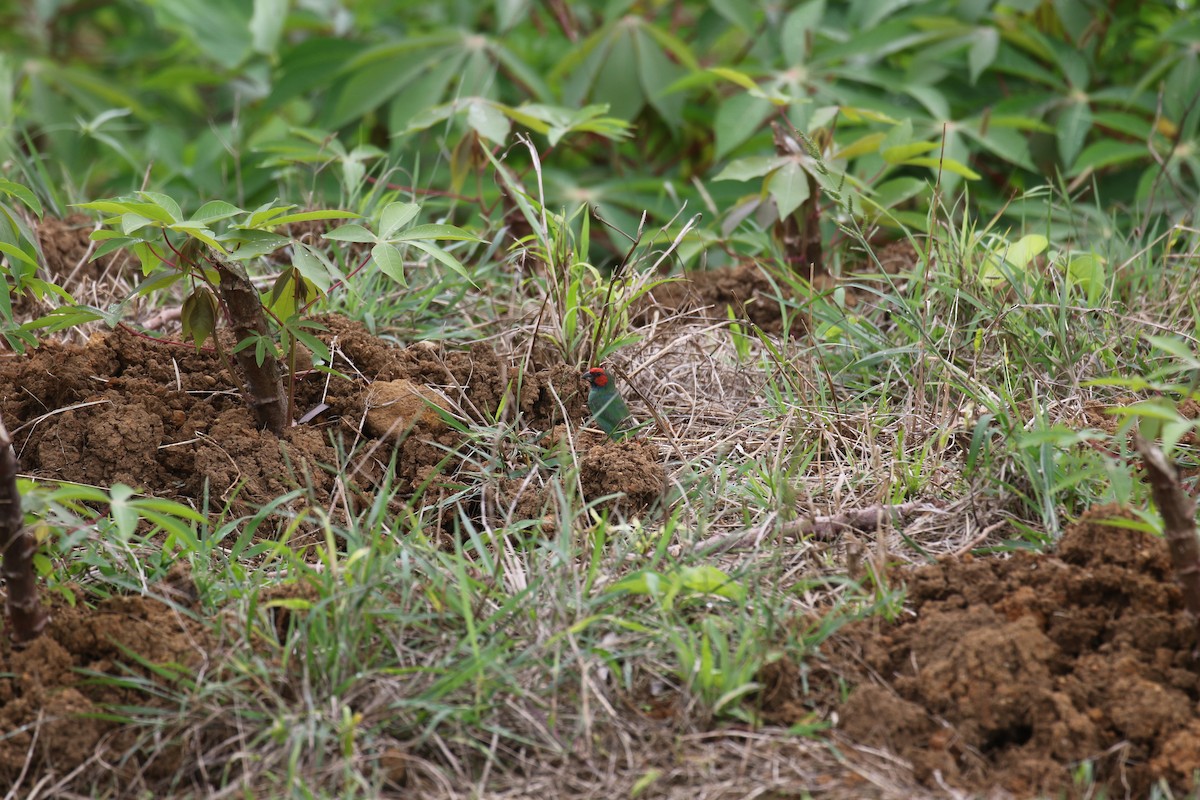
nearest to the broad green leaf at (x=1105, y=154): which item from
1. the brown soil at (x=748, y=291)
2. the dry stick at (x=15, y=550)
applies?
the brown soil at (x=748, y=291)

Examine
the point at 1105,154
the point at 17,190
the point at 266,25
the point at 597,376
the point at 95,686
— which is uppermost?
the point at 17,190

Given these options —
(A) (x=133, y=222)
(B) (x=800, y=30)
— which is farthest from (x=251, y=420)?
(B) (x=800, y=30)

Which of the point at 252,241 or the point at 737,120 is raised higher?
the point at 252,241

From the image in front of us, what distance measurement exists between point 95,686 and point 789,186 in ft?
6.12

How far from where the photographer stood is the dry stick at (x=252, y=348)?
209 cm

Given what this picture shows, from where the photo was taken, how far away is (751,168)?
2.82 meters

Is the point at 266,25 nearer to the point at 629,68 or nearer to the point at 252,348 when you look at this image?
the point at 629,68

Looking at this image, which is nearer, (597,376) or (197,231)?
(197,231)

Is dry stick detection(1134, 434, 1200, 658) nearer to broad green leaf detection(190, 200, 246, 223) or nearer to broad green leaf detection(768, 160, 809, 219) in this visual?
broad green leaf detection(768, 160, 809, 219)

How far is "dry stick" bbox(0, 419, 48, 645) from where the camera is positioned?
1641 millimetres

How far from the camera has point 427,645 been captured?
1755mm

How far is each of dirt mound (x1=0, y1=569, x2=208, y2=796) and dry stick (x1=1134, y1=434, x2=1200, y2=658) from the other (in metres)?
1.40

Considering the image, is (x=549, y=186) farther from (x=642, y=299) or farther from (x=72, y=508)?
(x=72, y=508)

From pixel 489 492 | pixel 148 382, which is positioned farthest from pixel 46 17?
pixel 489 492
